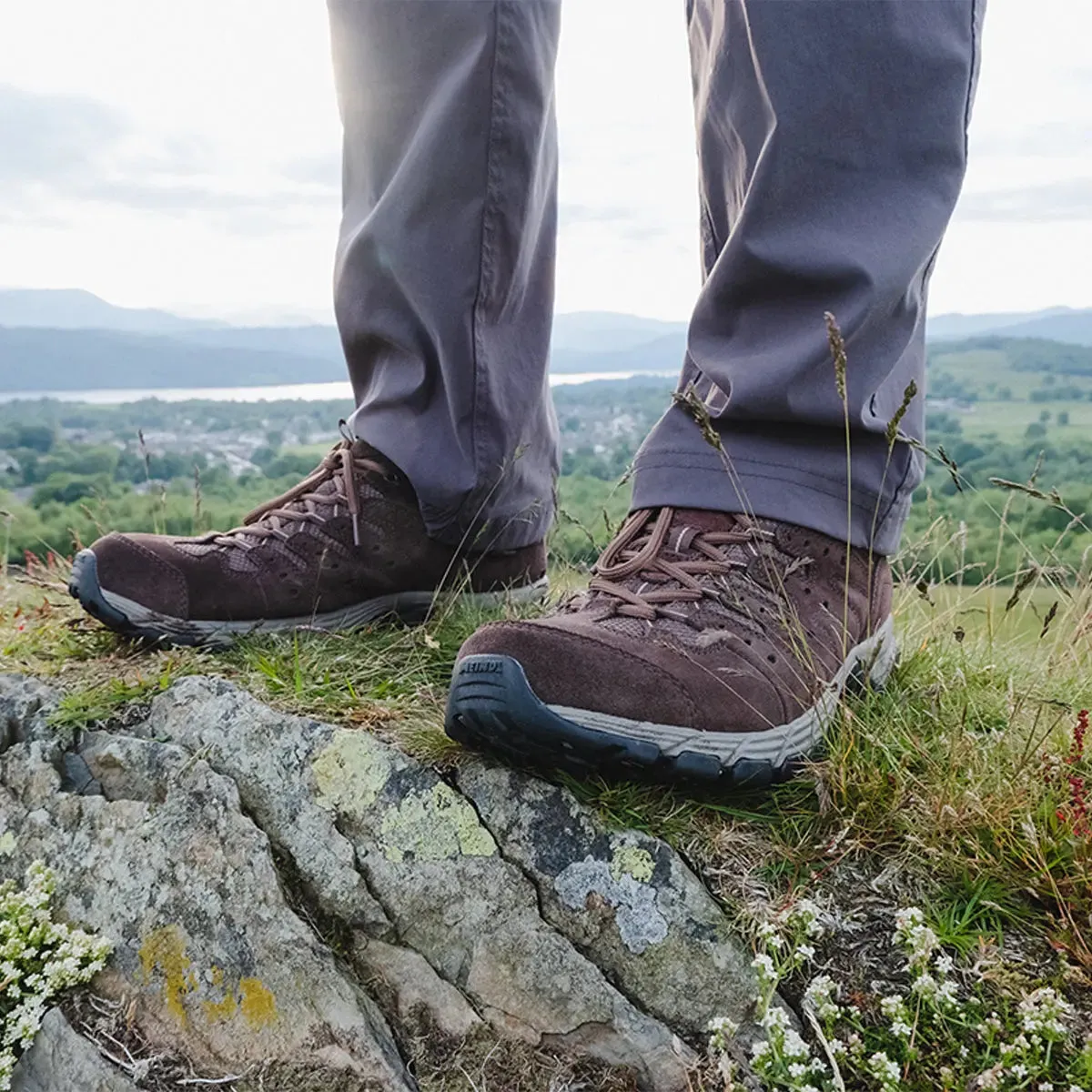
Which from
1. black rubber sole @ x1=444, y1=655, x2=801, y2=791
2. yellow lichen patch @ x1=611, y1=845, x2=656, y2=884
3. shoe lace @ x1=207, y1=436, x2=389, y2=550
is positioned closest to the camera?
black rubber sole @ x1=444, y1=655, x2=801, y2=791

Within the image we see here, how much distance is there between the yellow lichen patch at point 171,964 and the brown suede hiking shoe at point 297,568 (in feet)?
2.55

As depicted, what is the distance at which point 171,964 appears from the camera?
5.88 feet

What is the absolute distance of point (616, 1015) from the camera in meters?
1.64

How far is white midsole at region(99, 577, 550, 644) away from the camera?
2359 millimetres

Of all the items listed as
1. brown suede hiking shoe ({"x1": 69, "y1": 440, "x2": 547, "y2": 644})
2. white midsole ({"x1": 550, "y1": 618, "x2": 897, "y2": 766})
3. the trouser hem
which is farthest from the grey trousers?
white midsole ({"x1": 550, "y1": 618, "x2": 897, "y2": 766})

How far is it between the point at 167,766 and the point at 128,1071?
576 mm

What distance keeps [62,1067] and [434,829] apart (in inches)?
29.3

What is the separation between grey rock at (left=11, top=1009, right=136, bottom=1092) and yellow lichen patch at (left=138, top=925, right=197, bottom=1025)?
0.42 ft

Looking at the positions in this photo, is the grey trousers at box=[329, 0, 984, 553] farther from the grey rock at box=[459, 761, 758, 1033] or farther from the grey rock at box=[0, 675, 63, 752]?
the grey rock at box=[0, 675, 63, 752]

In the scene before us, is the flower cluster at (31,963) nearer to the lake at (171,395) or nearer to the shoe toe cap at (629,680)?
the shoe toe cap at (629,680)

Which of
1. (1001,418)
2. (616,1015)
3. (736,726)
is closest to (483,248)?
(736,726)

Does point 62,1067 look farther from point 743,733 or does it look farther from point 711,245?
point 711,245

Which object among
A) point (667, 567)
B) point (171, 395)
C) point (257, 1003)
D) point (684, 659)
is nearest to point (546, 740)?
point (684, 659)

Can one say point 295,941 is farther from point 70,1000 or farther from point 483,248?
point 483,248
